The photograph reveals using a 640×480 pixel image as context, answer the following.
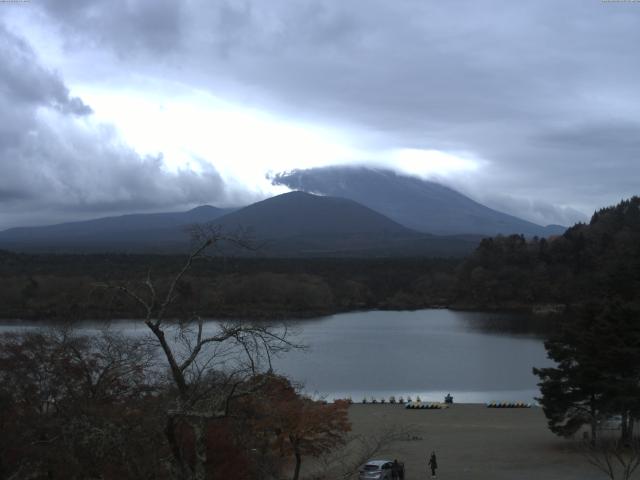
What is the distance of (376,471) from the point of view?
38.3ft

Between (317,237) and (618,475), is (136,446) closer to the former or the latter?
(618,475)

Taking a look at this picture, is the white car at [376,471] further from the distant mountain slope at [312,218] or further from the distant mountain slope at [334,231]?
the distant mountain slope at [312,218]

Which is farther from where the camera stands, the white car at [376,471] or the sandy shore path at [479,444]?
the sandy shore path at [479,444]

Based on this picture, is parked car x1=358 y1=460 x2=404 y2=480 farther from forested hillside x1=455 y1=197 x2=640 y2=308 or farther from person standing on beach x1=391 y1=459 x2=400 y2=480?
forested hillside x1=455 y1=197 x2=640 y2=308

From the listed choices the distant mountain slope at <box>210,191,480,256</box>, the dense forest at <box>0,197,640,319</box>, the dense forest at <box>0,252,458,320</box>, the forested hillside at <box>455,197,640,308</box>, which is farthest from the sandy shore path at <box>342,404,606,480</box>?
the distant mountain slope at <box>210,191,480,256</box>

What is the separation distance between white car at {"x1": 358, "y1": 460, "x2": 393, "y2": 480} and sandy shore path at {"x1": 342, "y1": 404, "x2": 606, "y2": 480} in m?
1.28

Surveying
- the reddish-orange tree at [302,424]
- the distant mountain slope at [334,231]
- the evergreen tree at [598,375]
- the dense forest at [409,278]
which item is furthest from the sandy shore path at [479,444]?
the distant mountain slope at [334,231]

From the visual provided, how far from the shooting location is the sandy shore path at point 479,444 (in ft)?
43.6

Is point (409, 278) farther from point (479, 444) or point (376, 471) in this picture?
point (376, 471)

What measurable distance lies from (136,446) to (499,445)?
38.9 ft

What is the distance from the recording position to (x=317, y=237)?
155 m

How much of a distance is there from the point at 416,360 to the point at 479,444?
17.2m

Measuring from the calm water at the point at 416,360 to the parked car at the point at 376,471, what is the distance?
8554 mm

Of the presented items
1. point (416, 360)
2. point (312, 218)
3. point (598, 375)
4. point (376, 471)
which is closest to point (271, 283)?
point (416, 360)
